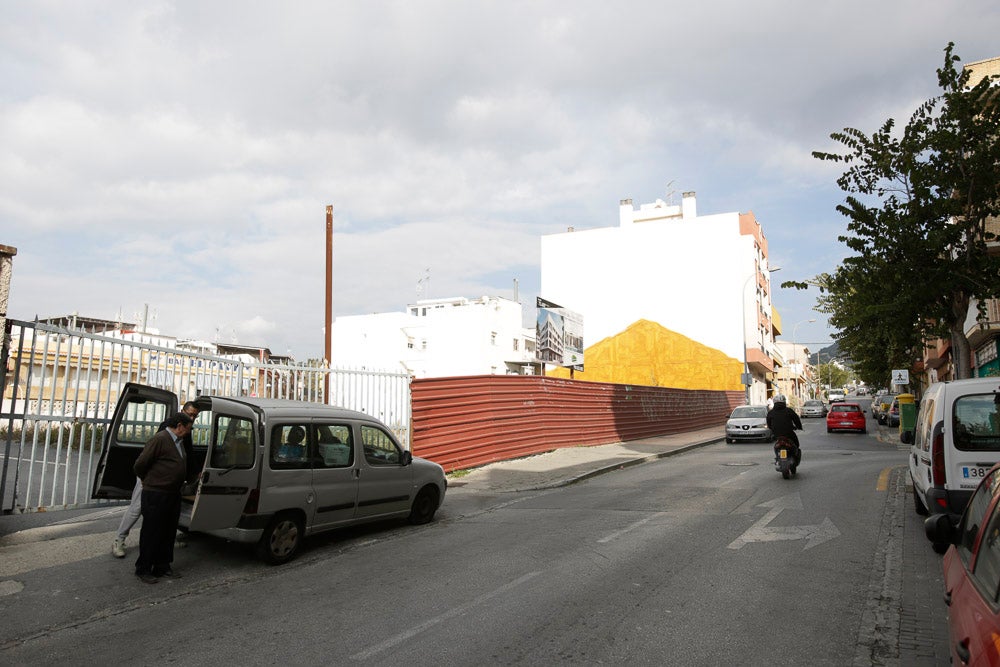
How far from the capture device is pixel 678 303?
4950cm

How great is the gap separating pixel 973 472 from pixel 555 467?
973cm

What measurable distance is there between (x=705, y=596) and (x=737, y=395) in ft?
135

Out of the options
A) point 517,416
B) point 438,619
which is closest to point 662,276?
point 517,416

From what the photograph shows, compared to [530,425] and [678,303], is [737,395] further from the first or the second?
[530,425]

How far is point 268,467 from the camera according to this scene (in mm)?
6996

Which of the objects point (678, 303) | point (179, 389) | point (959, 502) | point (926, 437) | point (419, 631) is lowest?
point (419, 631)

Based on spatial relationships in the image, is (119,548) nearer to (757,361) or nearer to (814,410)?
(757,361)

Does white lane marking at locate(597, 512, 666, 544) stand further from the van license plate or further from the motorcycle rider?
the motorcycle rider

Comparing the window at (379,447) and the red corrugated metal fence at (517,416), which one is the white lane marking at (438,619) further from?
the red corrugated metal fence at (517,416)

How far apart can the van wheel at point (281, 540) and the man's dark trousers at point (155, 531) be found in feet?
2.98

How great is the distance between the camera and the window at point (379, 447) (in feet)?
27.4

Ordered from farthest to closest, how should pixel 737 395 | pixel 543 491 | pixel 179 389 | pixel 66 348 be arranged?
1. pixel 737 395
2. pixel 543 491
3. pixel 179 389
4. pixel 66 348

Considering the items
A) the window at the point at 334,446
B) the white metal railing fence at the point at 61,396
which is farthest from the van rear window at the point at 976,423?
the white metal railing fence at the point at 61,396

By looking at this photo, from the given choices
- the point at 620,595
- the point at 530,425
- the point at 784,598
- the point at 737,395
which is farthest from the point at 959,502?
the point at 737,395
